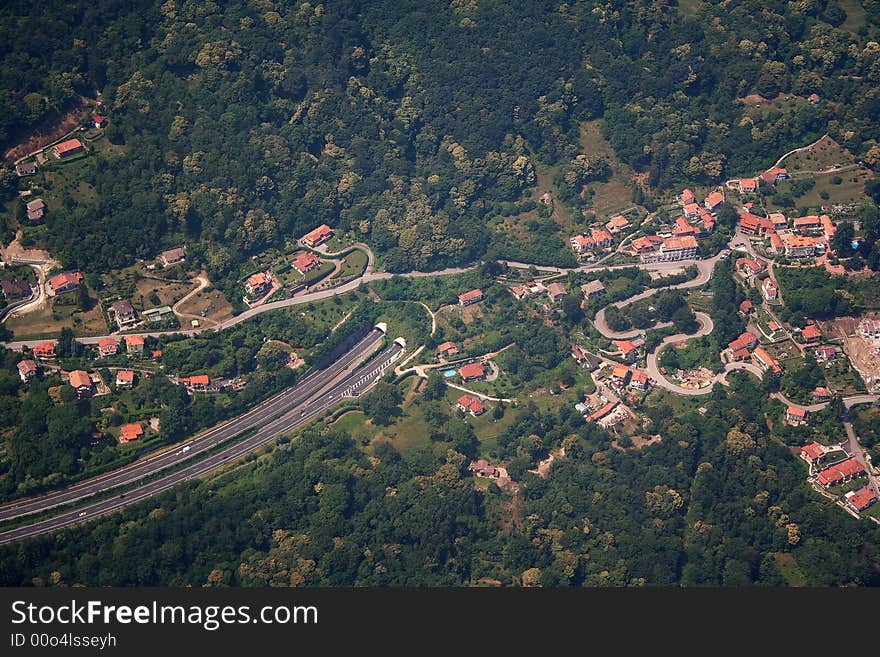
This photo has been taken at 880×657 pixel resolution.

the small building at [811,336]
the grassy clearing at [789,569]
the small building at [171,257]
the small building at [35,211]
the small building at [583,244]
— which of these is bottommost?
the grassy clearing at [789,569]

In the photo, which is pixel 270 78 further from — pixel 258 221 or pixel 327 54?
pixel 258 221

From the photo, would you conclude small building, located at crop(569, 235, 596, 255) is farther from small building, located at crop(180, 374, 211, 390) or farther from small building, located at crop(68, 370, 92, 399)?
small building, located at crop(68, 370, 92, 399)

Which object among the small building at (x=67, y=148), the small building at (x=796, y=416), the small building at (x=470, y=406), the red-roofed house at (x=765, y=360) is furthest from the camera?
the small building at (x=67, y=148)

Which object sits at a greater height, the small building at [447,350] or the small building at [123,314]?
the small building at [123,314]

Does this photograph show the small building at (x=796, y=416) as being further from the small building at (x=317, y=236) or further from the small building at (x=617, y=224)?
the small building at (x=317, y=236)

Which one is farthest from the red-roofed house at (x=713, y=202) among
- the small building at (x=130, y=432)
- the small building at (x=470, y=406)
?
the small building at (x=130, y=432)

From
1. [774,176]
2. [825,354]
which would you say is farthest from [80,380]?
[774,176]

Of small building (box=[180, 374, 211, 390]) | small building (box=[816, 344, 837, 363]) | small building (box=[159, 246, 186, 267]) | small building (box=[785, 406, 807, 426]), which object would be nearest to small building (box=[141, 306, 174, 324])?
small building (box=[159, 246, 186, 267])

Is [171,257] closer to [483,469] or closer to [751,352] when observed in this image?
[483,469]
